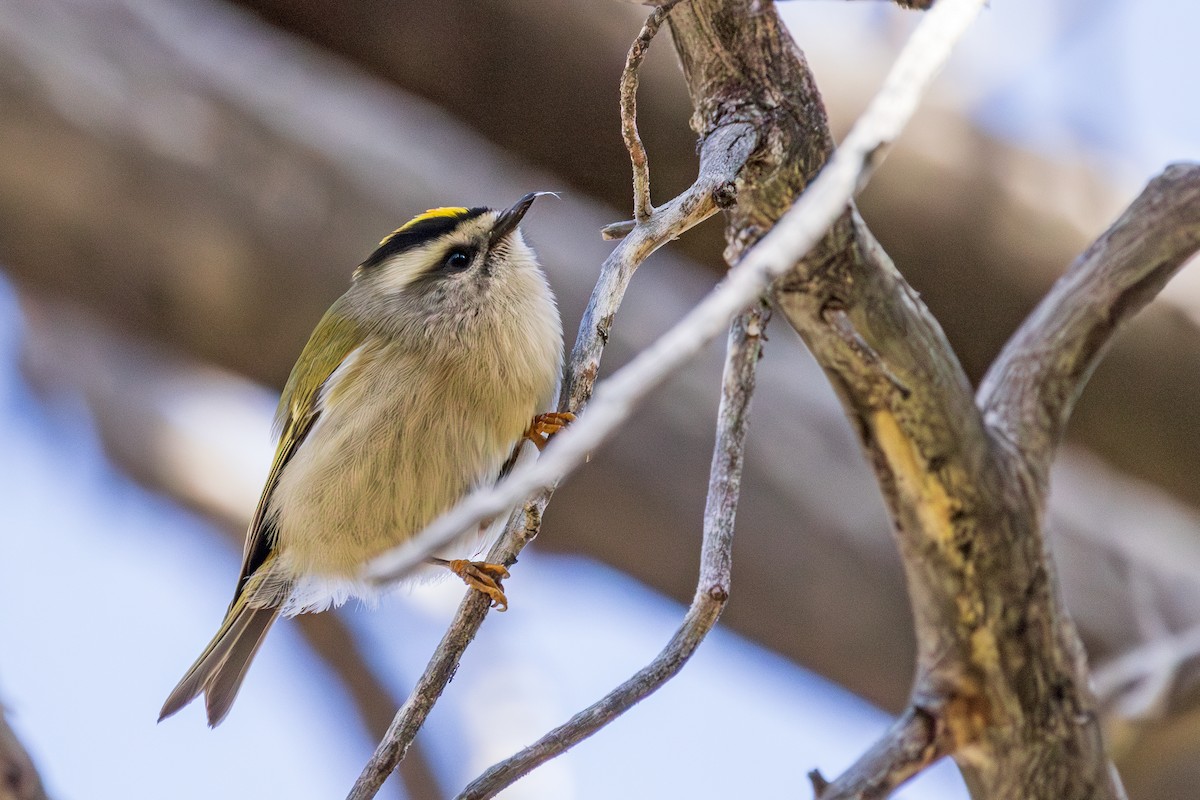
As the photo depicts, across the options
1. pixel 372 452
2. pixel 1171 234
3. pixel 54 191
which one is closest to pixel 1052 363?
pixel 1171 234

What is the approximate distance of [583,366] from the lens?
1366 mm

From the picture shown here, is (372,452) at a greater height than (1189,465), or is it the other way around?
(1189,465)

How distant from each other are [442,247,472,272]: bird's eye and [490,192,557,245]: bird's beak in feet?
0.20

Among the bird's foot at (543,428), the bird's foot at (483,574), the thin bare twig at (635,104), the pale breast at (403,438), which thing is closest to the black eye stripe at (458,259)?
the pale breast at (403,438)

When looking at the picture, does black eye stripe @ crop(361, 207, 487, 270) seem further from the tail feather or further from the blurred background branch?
the blurred background branch

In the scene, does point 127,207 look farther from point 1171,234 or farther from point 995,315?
point 1171,234

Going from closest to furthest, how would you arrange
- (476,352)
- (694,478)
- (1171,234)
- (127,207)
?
(1171,234)
(476,352)
(694,478)
(127,207)

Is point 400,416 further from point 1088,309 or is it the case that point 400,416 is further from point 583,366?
point 1088,309

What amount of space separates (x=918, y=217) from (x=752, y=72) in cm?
279

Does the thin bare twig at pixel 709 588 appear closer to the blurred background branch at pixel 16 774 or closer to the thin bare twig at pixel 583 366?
the thin bare twig at pixel 583 366

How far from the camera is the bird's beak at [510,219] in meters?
2.13

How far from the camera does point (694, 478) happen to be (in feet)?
10.5

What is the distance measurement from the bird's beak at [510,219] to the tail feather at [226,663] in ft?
3.04

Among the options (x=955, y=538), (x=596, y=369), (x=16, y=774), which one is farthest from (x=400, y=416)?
(x=955, y=538)
